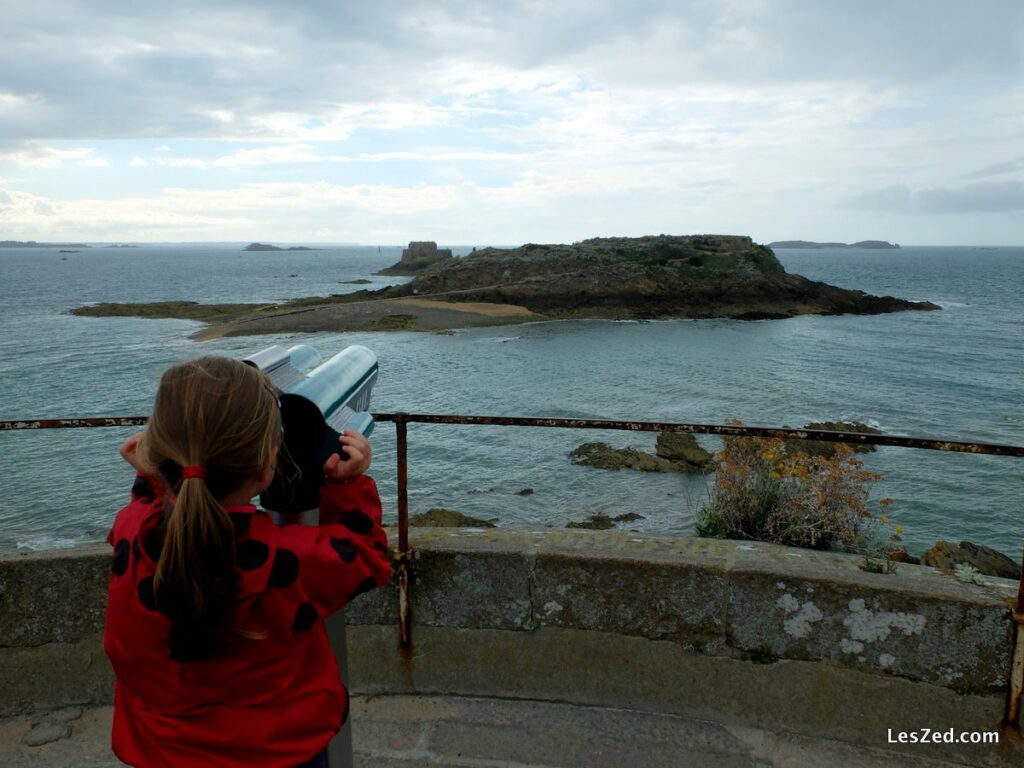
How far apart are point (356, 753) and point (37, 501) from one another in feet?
43.6

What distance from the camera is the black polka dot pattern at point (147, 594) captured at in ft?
4.76

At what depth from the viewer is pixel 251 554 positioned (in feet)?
4.89

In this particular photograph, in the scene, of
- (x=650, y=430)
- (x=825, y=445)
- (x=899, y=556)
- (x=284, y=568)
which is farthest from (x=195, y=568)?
(x=825, y=445)

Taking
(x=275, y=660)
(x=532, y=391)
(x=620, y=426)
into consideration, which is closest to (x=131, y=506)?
(x=275, y=660)

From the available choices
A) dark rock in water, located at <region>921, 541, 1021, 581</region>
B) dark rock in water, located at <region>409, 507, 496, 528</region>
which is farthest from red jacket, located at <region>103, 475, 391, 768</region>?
dark rock in water, located at <region>409, 507, 496, 528</region>

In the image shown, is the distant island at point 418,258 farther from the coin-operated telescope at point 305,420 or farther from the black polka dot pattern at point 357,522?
the black polka dot pattern at point 357,522

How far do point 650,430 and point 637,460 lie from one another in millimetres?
13403

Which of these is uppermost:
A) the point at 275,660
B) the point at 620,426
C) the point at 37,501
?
the point at 620,426

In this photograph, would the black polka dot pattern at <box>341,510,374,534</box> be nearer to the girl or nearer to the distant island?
the girl

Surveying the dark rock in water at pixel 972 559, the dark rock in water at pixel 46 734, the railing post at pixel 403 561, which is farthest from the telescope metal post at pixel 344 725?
the dark rock in water at pixel 972 559

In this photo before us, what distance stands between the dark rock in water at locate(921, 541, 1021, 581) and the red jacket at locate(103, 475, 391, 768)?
340 inches

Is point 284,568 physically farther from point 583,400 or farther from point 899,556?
point 583,400

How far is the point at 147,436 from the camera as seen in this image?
1.44 m

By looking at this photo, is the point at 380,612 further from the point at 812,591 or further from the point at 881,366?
the point at 881,366
